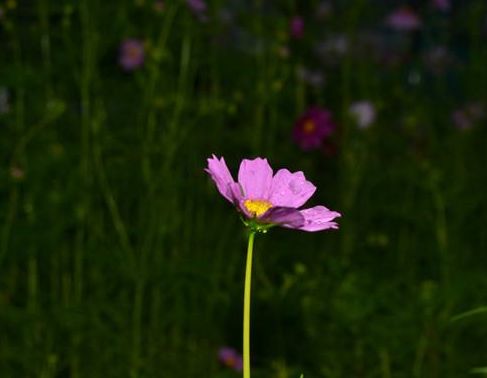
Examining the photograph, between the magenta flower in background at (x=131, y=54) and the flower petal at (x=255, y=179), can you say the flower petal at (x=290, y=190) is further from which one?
the magenta flower in background at (x=131, y=54)

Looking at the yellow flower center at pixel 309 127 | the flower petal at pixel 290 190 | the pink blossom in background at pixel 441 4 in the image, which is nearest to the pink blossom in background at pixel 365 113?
the yellow flower center at pixel 309 127

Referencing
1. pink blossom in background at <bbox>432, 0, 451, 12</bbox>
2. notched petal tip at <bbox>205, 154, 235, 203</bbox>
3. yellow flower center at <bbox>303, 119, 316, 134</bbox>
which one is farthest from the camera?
pink blossom in background at <bbox>432, 0, 451, 12</bbox>

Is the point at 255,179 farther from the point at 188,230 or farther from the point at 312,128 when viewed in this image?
the point at 312,128

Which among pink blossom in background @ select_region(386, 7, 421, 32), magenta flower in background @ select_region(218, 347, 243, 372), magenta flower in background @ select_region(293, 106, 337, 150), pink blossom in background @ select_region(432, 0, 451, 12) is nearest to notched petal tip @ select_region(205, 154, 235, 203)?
magenta flower in background @ select_region(218, 347, 243, 372)

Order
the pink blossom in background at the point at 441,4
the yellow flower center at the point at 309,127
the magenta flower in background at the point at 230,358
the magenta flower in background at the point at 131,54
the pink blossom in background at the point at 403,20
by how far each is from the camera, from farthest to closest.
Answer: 1. the pink blossom in background at the point at 403,20
2. the pink blossom in background at the point at 441,4
3. the magenta flower in background at the point at 131,54
4. the yellow flower center at the point at 309,127
5. the magenta flower in background at the point at 230,358

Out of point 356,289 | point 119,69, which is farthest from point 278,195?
point 119,69

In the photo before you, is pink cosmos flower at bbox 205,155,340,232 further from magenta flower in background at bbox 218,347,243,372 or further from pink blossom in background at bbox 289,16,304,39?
pink blossom in background at bbox 289,16,304,39
